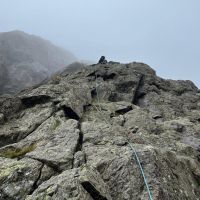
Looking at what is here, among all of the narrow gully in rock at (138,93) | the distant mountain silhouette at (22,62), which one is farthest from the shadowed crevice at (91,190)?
the distant mountain silhouette at (22,62)

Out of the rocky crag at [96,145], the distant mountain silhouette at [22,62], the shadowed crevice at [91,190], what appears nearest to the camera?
the shadowed crevice at [91,190]

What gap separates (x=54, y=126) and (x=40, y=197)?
11.2 m

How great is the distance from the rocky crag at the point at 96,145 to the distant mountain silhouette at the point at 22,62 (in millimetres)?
44553

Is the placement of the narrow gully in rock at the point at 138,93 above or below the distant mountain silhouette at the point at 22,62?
above

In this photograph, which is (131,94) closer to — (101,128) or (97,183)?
(101,128)

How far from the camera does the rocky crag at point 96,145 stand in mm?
15297

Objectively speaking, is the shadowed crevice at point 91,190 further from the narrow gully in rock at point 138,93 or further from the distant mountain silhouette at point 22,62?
the distant mountain silhouette at point 22,62

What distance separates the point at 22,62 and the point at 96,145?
3649 inches

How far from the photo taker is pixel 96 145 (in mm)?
20844

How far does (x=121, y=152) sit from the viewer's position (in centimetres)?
1833

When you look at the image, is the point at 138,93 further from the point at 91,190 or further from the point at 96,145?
the point at 91,190

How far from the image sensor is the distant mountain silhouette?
83.6m

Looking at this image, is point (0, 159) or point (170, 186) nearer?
point (170, 186)

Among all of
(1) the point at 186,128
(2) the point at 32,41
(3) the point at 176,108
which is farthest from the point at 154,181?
(2) the point at 32,41
